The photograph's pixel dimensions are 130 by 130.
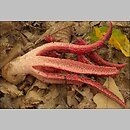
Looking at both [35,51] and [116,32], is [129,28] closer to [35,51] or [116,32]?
[116,32]

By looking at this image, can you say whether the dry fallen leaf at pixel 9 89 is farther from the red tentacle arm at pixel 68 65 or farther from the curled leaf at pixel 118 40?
the curled leaf at pixel 118 40

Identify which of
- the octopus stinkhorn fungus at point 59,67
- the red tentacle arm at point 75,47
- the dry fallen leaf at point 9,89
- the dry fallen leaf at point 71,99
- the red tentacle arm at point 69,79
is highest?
the red tentacle arm at point 75,47

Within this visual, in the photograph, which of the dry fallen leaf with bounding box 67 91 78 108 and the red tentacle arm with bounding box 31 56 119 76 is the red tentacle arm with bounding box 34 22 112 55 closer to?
the red tentacle arm with bounding box 31 56 119 76

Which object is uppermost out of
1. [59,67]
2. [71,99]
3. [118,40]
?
[118,40]

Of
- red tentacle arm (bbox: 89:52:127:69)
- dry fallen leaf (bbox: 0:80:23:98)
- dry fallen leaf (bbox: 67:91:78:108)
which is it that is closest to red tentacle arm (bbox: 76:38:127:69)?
red tentacle arm (bbox: 89:52:127:69)

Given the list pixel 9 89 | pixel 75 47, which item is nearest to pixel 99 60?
pixel 75 47

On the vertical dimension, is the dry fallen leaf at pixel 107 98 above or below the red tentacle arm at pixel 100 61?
below

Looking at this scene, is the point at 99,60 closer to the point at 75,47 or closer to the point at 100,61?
the point at 100,61

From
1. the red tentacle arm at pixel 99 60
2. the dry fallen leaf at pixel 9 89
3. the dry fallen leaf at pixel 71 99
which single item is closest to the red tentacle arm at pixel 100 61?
the red tentacle arm at pixel 99 60

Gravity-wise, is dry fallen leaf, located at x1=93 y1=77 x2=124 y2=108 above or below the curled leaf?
below
